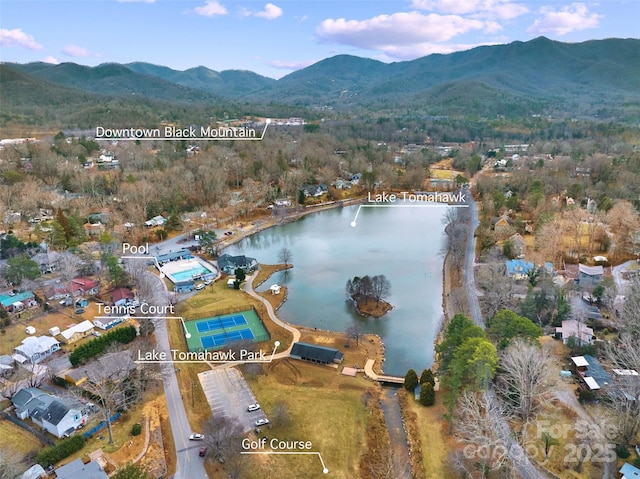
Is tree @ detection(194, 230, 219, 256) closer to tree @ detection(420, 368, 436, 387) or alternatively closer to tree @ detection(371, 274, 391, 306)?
tree @ detection(371, 274, 391, 306)

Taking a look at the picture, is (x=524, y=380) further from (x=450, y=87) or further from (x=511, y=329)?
(x=450, y=87)

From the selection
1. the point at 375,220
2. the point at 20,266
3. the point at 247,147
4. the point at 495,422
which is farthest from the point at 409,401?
the point at 247,147

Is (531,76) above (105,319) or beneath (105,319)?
above

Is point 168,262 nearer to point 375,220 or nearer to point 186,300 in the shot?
point 186,300

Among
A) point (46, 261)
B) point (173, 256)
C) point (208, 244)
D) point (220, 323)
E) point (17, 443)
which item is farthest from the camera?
point (208, 244)

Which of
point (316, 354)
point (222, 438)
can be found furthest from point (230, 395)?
point (316, 354)

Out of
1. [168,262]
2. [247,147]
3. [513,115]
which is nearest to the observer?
[168,262]

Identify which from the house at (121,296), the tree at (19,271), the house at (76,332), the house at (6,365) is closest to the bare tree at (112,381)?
the house at (6,365)
